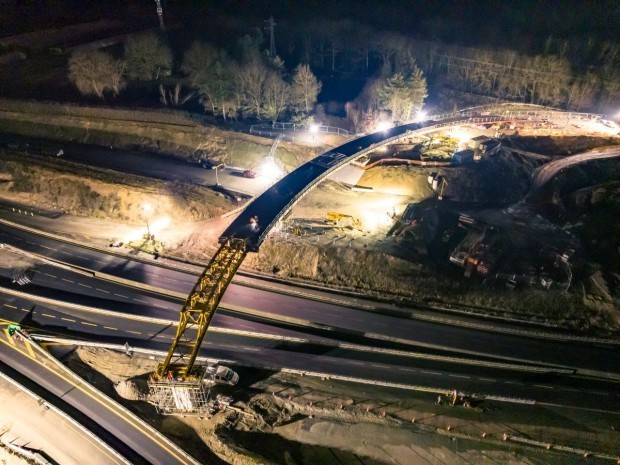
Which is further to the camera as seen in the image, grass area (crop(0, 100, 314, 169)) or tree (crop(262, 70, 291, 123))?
tree (crop(262, 70, 291, 123))

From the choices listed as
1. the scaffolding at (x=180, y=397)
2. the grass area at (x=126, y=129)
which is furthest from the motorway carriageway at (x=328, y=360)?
the grass area at (x=126, y=129)

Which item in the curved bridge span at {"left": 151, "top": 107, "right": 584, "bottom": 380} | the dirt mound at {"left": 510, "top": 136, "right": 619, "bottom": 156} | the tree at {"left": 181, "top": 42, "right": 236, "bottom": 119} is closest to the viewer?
the curved bridge span at {"left": 151, "top": 107, "right": 584, "bottom": 380}

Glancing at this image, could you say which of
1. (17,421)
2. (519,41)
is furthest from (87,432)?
(519,41)

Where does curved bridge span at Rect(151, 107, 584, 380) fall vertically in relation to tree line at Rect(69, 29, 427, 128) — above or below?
below

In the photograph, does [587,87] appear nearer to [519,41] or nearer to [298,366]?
[519,41]

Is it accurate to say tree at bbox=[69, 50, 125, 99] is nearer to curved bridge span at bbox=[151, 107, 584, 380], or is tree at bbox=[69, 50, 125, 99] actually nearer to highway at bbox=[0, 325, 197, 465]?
curved bridge span at bbox=[151, 107, 584, 380]

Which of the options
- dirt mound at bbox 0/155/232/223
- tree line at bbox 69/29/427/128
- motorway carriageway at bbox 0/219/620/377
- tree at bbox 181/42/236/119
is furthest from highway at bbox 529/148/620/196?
tree at bbox 181/42/236/119
